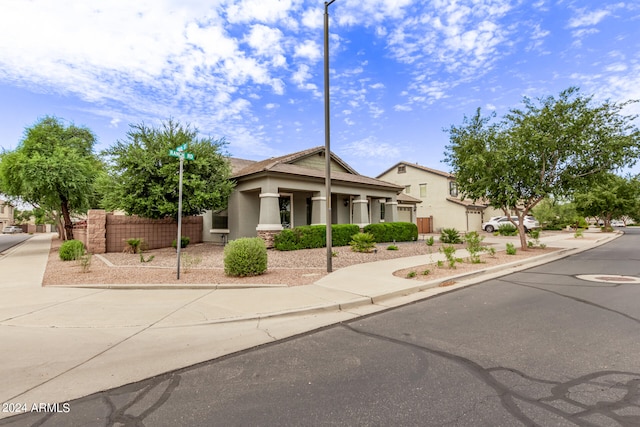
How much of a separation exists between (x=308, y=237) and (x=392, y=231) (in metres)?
6.81

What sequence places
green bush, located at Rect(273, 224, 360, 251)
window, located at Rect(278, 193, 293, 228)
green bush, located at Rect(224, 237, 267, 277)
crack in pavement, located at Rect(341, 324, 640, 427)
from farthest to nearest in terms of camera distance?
1. window, located at Rect(278, 193, 293, 228)
2. green bush, located at Rect(273, 224, 360, 251)
3. green bush, located at Rect(224, 237, 267, 277)
4. crack in pavement, located at Rect(341, 324, 640, 427)

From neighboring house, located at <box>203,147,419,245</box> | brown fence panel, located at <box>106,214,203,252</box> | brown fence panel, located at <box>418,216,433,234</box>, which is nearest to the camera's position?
brown fence panel, located at <box>106,214,203,252</box>

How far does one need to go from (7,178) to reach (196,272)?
15.7 meters

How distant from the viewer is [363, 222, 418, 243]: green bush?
64.7ft

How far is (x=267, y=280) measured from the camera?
857 centimetres

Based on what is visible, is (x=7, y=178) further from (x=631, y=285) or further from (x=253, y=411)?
(x=631, y=285)

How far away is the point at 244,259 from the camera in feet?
29.2

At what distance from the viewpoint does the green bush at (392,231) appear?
1973cm

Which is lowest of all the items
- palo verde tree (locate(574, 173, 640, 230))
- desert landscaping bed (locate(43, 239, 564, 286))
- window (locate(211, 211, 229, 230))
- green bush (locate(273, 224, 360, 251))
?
desert landscaping bed (locate(43, 239, 564, 286))

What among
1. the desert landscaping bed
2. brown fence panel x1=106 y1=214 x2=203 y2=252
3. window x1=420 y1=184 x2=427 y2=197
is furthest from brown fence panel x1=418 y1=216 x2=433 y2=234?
brown fence panel x1=106 y1=214 x2=203 y2=252

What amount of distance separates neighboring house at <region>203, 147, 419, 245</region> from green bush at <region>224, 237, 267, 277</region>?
6478 mm

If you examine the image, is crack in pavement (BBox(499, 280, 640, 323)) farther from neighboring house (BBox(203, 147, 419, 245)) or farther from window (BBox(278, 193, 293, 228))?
window (BBox(278, 193, 293, 228))

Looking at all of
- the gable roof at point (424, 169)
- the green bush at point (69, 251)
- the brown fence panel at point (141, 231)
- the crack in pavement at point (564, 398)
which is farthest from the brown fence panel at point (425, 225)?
the crack in pavement at point (564, 398)

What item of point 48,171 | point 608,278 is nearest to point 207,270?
point 608,278
